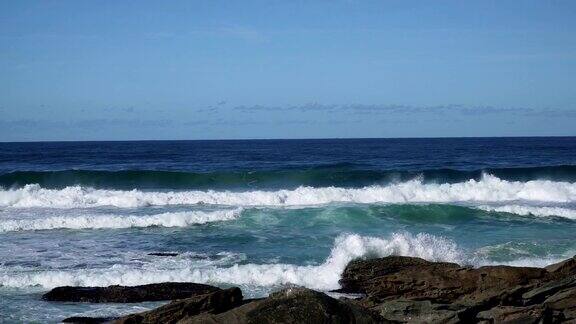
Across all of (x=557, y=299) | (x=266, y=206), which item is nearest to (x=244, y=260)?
(x=557, y=299)

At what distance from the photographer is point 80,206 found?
87.8 feet

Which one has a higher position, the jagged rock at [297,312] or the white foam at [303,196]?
the jagged rock at [297,312]

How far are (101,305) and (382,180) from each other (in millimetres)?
26013

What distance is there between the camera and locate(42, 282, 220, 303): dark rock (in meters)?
11.5

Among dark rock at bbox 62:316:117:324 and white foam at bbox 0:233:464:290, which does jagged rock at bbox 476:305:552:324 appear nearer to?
white foam at bbox 0:233:464:290

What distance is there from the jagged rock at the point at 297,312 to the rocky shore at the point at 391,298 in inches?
0.4

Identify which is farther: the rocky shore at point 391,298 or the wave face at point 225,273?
the wave face at point 225,273

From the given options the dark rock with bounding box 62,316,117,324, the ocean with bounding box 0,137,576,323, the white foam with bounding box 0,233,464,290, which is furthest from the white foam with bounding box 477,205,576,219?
the dark rock with bounding box 62,316,117,324

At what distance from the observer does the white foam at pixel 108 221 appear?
68.6ft

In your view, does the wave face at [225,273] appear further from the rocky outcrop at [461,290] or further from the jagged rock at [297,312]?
the jagged rock at [297,312]

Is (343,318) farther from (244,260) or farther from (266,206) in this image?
(266,206)

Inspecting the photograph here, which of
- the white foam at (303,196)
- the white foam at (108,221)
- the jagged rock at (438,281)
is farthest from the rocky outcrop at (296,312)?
the white foam at (303,196)

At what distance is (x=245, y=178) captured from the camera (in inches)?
1454

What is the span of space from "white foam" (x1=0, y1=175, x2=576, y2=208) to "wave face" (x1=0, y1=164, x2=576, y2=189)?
510 cm
